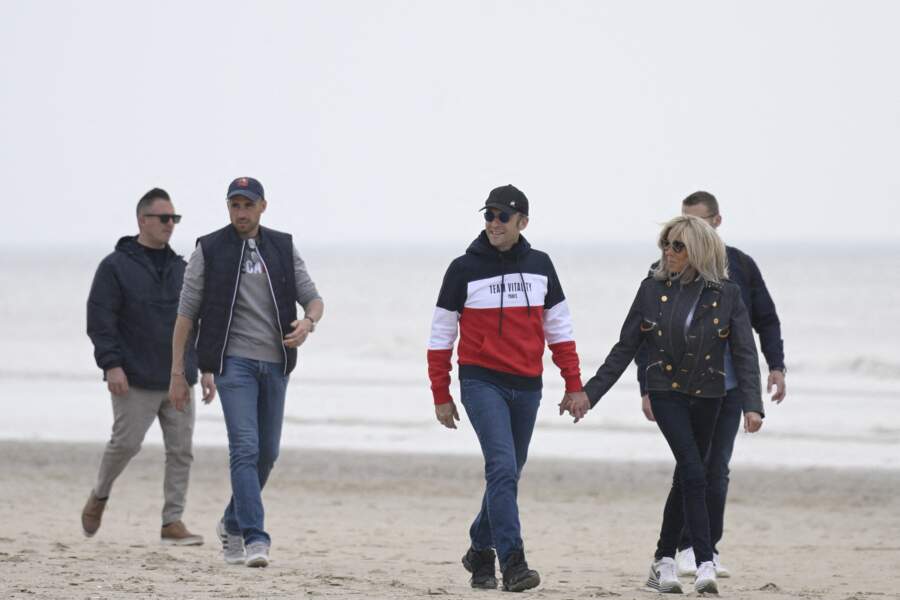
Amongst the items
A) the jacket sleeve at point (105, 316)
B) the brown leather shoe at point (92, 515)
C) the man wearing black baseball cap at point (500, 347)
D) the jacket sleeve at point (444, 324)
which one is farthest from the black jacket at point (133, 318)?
the man wearing black baseball cap at point (500, 347)

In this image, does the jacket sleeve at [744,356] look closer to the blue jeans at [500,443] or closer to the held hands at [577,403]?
the held hands at [577,403]

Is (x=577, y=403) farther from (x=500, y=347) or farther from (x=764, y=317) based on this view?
(x=764, y=317)

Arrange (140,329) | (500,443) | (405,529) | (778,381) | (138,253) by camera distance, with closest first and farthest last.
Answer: (500,443)
(778,381)
(140,329)
(138,253)
(405,529)

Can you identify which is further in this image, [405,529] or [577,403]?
[405,529]

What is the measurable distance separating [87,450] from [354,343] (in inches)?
865

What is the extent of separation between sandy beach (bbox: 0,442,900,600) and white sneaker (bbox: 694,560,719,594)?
30 centimetres

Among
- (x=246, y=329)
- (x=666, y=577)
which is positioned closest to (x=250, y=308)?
(x=246, y=329)

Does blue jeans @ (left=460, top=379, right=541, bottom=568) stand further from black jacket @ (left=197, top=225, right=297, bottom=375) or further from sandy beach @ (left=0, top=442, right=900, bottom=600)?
black jacket @ (left=197, top=225, right=297, bottom=375)

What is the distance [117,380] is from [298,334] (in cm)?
145

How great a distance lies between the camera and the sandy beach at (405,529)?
240 inches

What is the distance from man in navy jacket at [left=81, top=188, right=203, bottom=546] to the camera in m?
7.39

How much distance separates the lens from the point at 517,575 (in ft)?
18.9

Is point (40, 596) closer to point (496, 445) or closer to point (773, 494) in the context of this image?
point (496, 445)

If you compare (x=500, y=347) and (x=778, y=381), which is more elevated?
(x=500, y=347)
